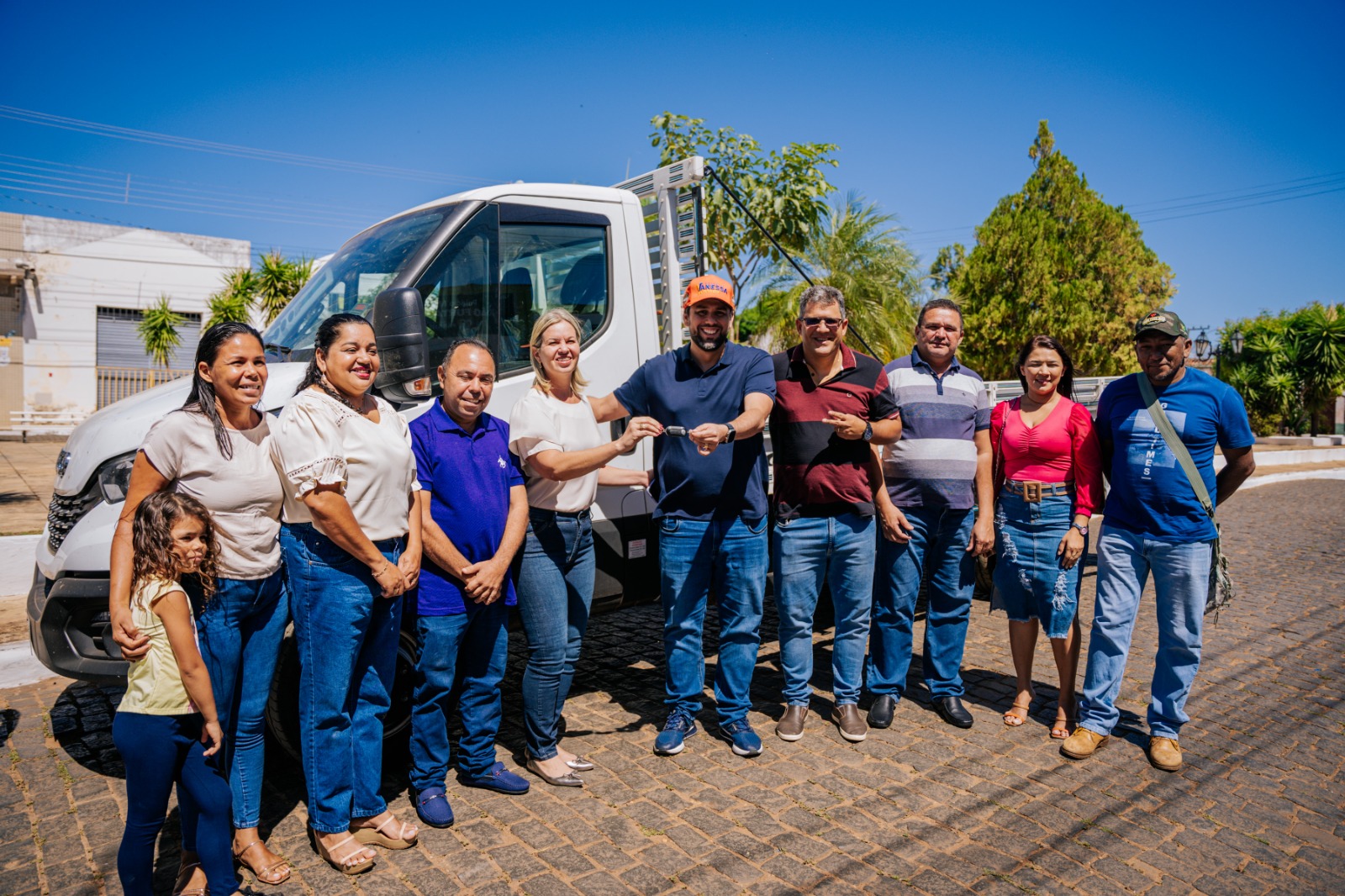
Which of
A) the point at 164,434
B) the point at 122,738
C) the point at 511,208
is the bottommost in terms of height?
the point at 122,738

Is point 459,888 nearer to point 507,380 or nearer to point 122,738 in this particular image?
point 122,738

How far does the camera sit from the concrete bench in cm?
2304

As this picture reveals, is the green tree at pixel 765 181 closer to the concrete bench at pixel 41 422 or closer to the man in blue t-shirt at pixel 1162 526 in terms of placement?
the man in blue t-shirt at pixel 1162 526

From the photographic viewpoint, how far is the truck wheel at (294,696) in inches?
141

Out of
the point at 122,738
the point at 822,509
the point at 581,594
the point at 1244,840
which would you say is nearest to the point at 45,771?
the point at 122,738

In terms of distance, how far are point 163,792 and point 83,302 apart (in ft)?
91.9

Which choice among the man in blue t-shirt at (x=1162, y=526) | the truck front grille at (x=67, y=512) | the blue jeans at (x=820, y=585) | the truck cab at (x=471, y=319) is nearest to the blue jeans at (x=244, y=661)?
the truck cab at (x=471, y=319)

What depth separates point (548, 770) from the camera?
3812mm

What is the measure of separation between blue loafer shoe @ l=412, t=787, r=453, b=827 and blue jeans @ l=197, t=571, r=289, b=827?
61 cm

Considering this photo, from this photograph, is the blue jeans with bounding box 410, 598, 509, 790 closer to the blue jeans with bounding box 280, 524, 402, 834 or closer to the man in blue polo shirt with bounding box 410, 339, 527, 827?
the man in blue polo shirt with bounding box 410, 339, 527, 827

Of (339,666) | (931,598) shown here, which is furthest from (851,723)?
(339,666)

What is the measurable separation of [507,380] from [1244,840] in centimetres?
367

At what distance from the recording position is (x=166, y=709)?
2.68 metres

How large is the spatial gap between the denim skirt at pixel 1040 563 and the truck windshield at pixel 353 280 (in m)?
3.29
